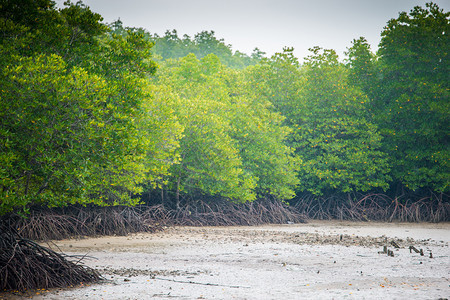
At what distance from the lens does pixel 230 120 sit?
64.5 feet

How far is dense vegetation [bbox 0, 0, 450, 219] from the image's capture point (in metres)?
8.81

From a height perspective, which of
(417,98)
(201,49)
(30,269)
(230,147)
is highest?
(201,49)

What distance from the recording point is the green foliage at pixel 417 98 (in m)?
20.1

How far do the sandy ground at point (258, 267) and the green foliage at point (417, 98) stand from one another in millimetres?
7096

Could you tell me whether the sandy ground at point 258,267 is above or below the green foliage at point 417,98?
below

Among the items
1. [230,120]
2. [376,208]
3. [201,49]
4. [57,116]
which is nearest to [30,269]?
[57,116]

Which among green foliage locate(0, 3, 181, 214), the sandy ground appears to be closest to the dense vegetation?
green foliage locate(0, 3, 181, 214)

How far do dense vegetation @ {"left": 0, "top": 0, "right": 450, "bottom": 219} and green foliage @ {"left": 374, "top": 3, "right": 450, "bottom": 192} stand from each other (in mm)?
57

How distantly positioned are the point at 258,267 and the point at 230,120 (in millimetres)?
11567

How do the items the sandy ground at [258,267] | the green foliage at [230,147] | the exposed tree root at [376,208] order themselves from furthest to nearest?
1. the exposed tree root at [376,208]
2. the green foliage at [230,147]
3. the sandy ground at [258,267]

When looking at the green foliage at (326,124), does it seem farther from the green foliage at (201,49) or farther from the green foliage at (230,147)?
the green foliage at (201,49)

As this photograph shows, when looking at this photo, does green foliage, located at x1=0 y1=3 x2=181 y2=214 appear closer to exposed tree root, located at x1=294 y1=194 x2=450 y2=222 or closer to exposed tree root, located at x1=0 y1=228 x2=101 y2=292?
exposed tree root, located at x1=0 y1=228 x2=101 y2=292

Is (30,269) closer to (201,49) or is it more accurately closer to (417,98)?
(417,98)

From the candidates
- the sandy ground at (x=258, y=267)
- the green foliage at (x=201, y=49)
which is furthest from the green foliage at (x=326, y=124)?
the green foliage at (x=201, y=49)
